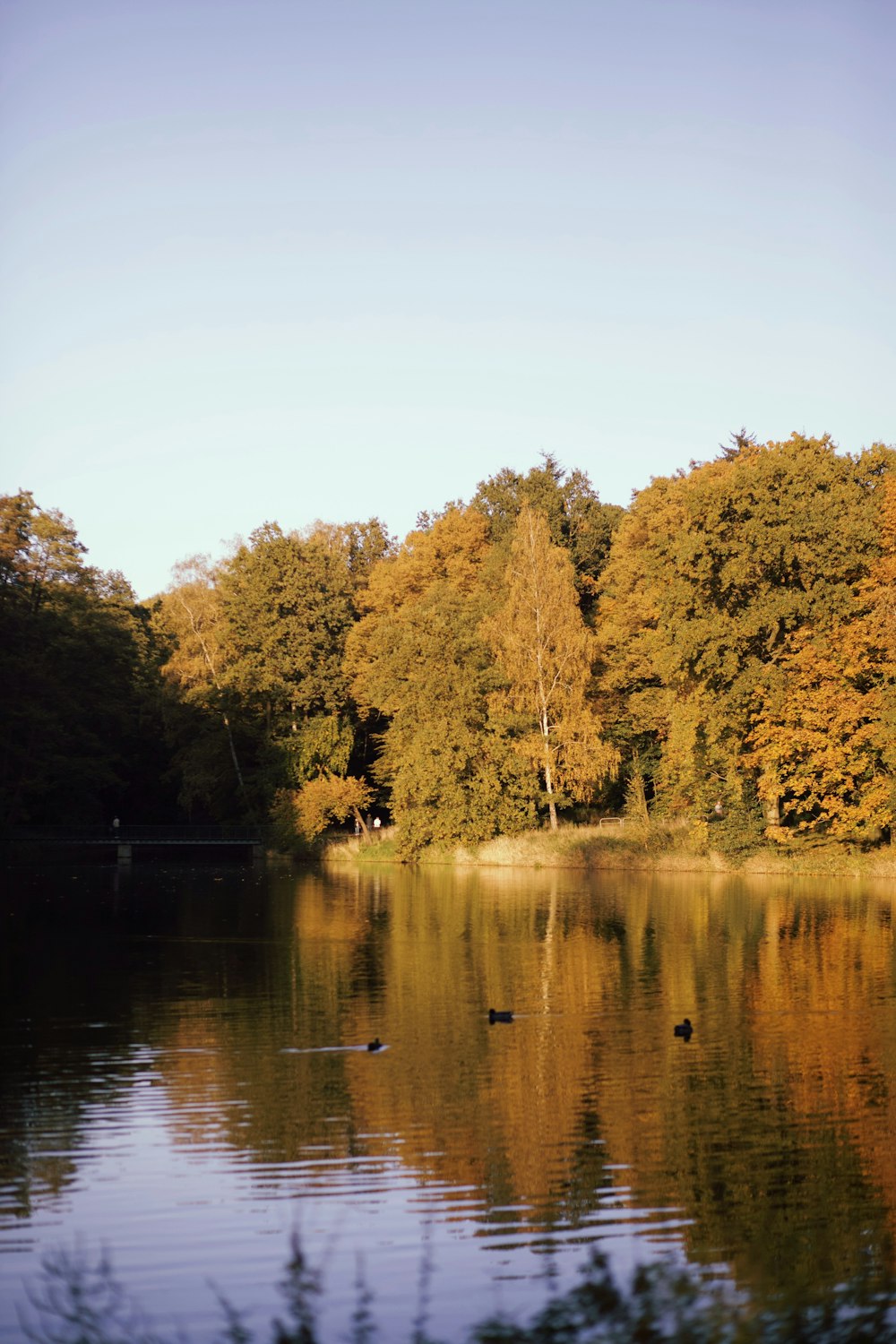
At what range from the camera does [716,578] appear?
50781 millimetres

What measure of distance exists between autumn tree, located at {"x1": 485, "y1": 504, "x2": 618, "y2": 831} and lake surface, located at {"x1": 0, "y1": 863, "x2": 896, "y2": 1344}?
2647 cm

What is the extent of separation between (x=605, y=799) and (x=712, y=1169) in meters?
54.0

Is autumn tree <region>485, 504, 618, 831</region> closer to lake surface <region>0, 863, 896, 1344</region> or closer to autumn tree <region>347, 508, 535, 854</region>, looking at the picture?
autumn tree <region>347, 508, 535, 854</region>

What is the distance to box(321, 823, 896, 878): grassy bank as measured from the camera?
1961 inches

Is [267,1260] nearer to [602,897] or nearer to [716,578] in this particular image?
[602,897]

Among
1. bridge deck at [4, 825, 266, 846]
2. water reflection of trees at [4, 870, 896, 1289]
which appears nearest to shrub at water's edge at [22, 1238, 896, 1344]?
water reflection of trees at [4, 870, 896, 1289]

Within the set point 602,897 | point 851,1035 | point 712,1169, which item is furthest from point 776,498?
point 712,1169

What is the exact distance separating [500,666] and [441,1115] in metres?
45.3

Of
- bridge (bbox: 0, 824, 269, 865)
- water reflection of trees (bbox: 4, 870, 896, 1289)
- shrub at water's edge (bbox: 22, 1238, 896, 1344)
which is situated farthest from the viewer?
bridge (bbox: 0, 824, 269, 865)

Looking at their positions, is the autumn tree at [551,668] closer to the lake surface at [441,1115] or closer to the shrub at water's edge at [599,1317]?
the lake surface at [441,1115]

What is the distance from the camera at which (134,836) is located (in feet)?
226

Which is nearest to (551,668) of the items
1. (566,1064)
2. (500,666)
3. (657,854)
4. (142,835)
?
(500,666)

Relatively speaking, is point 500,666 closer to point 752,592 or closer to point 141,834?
point 752,592

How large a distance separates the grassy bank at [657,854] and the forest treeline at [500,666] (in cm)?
80
